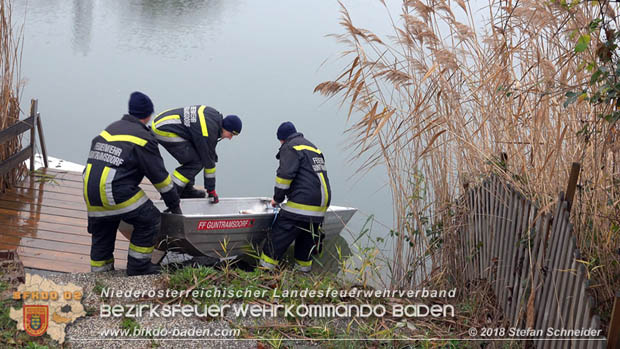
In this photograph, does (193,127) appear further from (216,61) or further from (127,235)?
(216,61)

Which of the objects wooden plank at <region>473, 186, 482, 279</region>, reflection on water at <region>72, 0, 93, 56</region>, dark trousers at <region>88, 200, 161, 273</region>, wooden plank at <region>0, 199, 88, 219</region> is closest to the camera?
wooden plank at <region>473, 186, 482, 279</region>

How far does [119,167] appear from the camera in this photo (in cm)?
454

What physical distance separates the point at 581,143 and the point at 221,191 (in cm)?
555

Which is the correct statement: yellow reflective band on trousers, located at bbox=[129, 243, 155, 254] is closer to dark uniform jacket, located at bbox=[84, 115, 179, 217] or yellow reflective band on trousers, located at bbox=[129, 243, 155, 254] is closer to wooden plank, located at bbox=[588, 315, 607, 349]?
dark uniform jacket, located at bbox=[84, 115, 179, 217]

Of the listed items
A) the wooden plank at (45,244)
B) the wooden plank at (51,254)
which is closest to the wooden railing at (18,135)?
the wooden plank at (45,244)

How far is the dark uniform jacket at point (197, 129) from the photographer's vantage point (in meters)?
5.94

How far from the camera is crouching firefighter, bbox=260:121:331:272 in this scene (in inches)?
213

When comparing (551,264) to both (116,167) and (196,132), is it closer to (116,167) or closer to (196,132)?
(116,167)

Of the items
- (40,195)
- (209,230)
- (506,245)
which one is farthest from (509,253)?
(40,195)

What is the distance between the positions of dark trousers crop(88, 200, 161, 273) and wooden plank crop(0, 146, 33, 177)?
81.6 inches

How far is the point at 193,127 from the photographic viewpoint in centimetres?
595

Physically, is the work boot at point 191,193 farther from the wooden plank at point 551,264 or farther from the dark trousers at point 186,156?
the wooden plank at point 551,264

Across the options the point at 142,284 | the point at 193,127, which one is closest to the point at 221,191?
the point at 193,127

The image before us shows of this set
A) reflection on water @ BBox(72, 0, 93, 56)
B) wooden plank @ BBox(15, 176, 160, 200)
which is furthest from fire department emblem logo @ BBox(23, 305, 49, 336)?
reflection on water @ BBox(72, 0, 93, 56)
